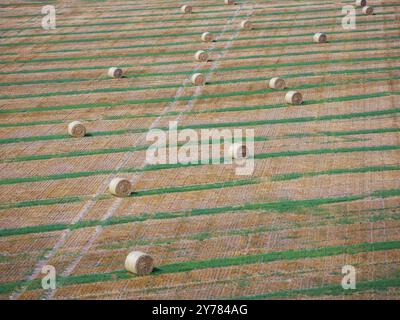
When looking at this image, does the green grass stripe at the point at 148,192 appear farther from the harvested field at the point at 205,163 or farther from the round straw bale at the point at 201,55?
the round straw bale at the point at 201,55

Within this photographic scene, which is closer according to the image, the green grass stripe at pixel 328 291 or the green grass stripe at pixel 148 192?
the green grass stripe at pixel 328 291

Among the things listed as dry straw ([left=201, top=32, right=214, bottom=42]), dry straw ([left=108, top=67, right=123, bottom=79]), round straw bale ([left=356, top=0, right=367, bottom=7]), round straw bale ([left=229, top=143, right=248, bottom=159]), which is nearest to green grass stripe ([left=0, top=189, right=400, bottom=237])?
round straw bale ([left=229, top=143, right=248, bottom=159])

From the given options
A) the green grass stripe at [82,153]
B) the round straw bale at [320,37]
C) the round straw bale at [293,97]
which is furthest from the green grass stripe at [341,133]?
the round straw bale at [320,37]

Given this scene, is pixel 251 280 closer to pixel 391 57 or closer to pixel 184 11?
→ pixel 391 57

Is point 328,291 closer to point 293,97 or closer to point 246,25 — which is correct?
point 293,97

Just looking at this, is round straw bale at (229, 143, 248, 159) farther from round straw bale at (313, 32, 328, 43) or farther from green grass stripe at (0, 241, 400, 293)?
round straw bale at (313, 32, 328, 43)
